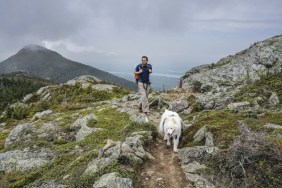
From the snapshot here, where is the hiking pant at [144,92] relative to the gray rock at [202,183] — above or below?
above

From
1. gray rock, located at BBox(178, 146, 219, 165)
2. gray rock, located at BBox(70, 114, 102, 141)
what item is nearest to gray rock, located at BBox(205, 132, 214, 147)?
gray rock, located at BBox(178, 146, 219, 165)

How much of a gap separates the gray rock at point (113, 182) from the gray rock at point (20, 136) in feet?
39.3

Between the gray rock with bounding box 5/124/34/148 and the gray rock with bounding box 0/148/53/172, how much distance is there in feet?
9.98

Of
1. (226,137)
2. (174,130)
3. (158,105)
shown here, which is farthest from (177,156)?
(158,105)

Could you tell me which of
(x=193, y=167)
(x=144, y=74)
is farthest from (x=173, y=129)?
(x=144, y=74)

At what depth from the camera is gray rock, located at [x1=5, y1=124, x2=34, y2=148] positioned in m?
21.4

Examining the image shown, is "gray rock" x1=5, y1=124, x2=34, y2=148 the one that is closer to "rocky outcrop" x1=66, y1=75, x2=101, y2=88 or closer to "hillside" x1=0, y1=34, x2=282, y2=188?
"hillside" x1=0, y1=34, x2=282, y2=188

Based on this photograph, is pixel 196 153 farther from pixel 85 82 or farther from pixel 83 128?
pixel 85 82

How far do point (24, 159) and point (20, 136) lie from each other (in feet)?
19.7

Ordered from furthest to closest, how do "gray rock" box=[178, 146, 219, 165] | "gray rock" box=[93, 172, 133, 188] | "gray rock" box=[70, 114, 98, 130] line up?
"gray rock" box=[70, 114, 98, 130], "gray rock" box=[178, 146, 219, 165], "gray rock" box=[93, 172, 133, 188]

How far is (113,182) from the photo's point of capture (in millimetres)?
10914

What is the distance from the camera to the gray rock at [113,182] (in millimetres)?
10797

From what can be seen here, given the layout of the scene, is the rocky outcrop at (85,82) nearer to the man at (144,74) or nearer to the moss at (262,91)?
the man at (144,74)

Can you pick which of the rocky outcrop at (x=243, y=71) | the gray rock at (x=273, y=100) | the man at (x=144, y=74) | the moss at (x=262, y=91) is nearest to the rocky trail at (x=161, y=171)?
the man at (x=144, y=74)
